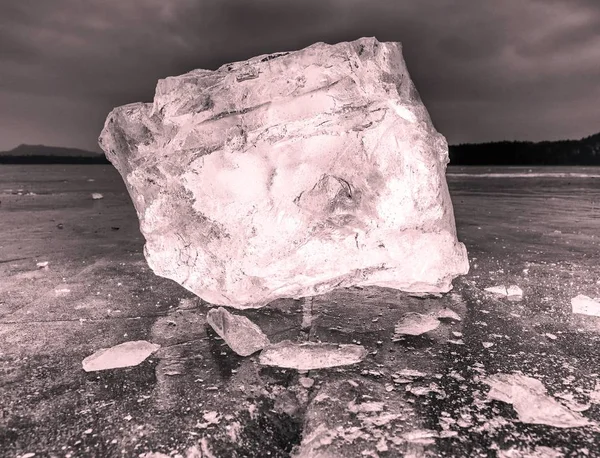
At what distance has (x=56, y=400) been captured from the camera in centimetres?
205

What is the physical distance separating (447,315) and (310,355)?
123cm

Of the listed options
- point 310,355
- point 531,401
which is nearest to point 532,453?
point 531,401

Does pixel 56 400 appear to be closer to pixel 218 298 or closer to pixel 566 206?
pixel 218 298

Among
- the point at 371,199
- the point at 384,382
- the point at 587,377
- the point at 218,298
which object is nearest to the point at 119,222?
the point at 218,298

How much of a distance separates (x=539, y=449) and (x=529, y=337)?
121cm

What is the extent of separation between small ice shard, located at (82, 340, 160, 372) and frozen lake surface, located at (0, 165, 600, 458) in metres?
0.06

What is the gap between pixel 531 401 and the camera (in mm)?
1998

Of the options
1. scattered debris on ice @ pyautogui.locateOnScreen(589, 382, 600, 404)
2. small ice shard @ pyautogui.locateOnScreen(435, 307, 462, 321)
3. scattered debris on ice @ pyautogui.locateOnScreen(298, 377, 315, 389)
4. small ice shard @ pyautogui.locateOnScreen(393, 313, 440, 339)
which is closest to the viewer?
scattered debris on ice @ pyautogui.locateOnScreen(589, 382, 600, 404)

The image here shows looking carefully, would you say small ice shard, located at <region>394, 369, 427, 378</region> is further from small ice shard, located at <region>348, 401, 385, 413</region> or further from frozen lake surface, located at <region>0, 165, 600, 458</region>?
small ice shard, located at <region>348, 401, 385, 413</region>

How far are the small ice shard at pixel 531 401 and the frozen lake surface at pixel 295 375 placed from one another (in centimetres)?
2

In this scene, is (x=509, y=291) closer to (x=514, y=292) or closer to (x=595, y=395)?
(x=514, y=292)

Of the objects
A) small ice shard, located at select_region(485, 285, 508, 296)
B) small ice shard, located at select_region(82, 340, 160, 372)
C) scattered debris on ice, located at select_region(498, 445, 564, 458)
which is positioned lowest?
scattered debris on ice, located at select_region(498, 445, 564, 458)

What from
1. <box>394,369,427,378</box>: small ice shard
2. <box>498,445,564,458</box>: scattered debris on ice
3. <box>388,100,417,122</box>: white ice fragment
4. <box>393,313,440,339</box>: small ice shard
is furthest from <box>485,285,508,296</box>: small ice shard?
<box>498,445,564,458</box>: scattered debris on ice

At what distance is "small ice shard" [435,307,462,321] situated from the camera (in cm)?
309
